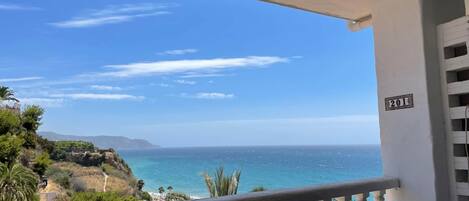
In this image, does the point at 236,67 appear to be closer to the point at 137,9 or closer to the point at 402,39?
the point at 137,9

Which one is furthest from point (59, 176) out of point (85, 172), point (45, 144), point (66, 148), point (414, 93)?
point (414, 93)

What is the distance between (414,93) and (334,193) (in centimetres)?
52

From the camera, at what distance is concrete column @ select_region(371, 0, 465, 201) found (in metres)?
1.59

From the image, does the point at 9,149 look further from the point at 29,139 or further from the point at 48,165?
the point at 48,165

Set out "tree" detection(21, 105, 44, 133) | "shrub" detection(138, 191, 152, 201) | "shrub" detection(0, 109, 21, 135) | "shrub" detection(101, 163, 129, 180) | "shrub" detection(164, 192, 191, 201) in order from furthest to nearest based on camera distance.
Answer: "shrub" detection(164, 192, 191, 201) → "shrub" detection(138, 191, 152, 201) → "shrub" detection(101, 163, 129, 180) → "tree" detection(21, 105, 44, 133) → "shrub" detection(0, 109, 21, 135)

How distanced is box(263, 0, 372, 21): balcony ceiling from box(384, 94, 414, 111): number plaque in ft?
1.62

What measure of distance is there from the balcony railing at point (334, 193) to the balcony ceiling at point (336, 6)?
84cm

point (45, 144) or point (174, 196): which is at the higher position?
point (45, 144)

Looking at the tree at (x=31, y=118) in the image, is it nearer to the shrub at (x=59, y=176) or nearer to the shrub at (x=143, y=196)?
the shrub at (x=59, y=176)

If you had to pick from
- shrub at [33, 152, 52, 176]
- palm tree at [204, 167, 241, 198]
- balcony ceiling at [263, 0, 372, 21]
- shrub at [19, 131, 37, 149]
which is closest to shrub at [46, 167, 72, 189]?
shrub at [33, 152, 52, 176]

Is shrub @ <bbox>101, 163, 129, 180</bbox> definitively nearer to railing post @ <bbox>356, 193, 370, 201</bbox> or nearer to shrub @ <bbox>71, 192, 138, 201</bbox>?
shrub @ <bbox>71, 192, 138, 201</bbox>

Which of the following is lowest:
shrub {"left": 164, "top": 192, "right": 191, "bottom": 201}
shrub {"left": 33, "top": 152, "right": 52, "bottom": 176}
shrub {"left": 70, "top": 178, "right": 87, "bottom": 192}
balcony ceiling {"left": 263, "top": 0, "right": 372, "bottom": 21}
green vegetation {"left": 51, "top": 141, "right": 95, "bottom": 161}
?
shrub {"left": 164, "top": 192, "right": 191, "bottom": 201}

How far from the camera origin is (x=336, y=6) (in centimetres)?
209

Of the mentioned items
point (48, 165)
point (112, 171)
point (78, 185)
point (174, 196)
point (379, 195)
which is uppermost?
point (379, 195)
